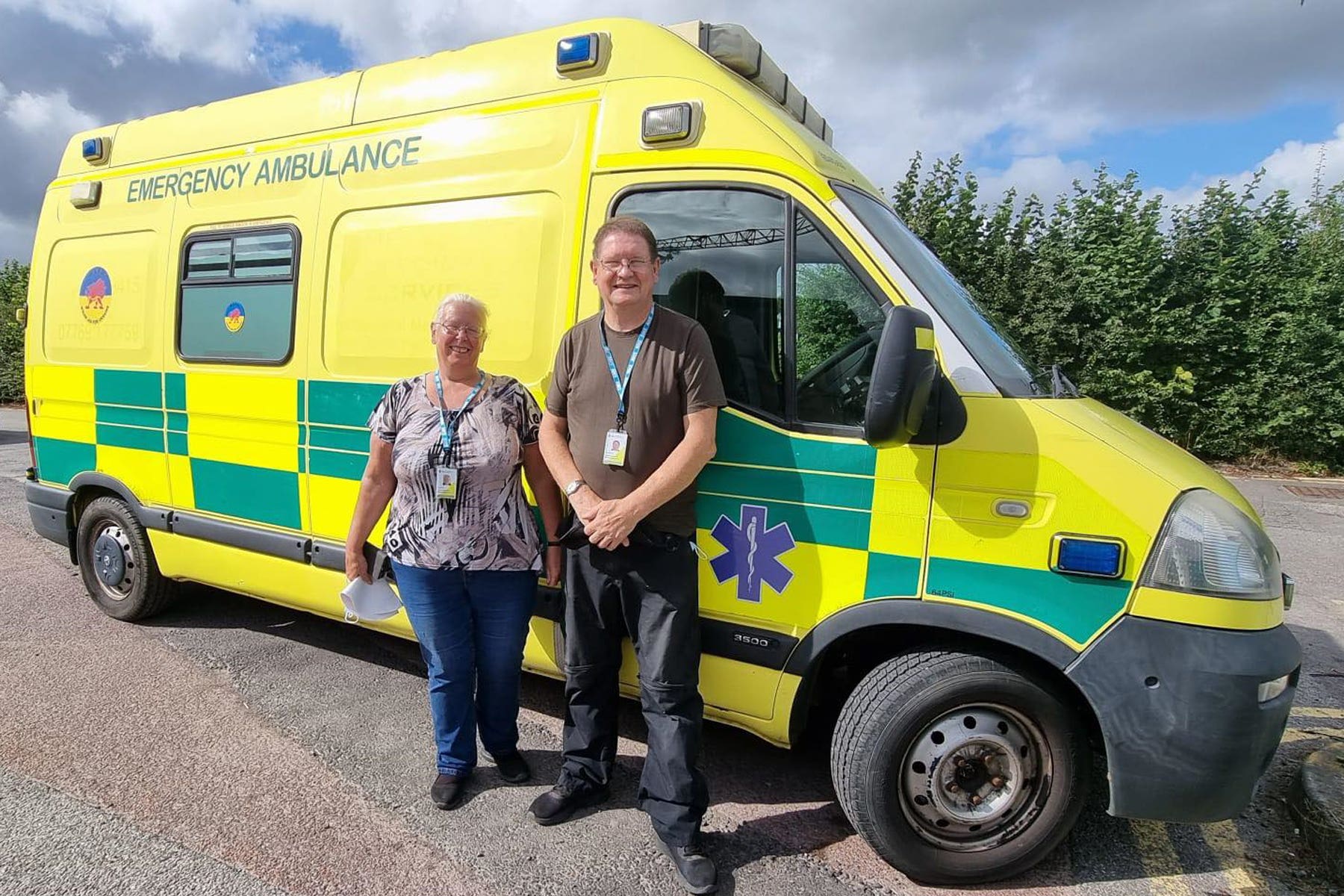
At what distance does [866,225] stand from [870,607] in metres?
1.23

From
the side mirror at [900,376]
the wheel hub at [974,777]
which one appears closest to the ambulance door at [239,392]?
the side mirror at [900,376]

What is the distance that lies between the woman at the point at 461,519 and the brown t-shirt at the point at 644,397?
34 cm

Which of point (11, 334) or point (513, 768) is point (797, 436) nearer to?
point (513, 768)

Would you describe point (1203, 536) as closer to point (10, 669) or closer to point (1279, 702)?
point (1279, 702)

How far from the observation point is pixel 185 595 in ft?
16.1

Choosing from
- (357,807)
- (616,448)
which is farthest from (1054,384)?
(357,807)

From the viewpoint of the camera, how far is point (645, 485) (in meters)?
2.41

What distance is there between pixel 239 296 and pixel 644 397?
2611 millimetres

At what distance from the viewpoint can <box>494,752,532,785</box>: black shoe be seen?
10.1 ft

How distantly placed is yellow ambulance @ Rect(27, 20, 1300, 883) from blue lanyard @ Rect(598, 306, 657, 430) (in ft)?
1.07

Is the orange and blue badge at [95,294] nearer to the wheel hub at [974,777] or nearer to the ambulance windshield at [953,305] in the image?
the ambulance windshield at [953,305]

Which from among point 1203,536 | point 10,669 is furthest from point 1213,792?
point 10,669

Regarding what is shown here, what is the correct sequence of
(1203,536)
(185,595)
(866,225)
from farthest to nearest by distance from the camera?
(185,595)
(866,225)
(1203,536)

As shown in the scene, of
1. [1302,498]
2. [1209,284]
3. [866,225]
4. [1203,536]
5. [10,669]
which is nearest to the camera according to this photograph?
[1203,536]
